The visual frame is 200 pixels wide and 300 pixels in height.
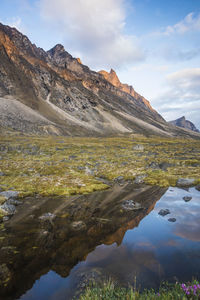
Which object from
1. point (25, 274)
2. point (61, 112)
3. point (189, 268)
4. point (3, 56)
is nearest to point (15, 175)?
point (25, 274)

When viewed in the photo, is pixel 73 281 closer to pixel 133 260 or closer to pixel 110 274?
pixel 110 274

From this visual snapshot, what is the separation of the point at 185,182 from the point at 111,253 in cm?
2133

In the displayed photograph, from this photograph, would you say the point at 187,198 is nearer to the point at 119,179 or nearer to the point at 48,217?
the point at 119,179

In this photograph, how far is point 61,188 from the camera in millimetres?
24438

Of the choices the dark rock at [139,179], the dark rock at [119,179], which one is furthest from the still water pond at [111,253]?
the dark rock at [119,179]

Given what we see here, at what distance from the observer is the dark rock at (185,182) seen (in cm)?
2808

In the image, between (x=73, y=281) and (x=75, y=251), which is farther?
(x=75, y=251)

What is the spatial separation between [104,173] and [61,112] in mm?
154087

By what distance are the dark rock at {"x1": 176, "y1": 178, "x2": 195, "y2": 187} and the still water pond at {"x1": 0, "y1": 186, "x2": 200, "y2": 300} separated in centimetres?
→ 1107

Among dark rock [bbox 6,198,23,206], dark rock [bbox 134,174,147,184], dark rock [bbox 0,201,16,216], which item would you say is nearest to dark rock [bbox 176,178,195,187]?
dark rock [bbox 134,174,147,184]

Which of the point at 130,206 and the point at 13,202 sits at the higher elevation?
the point at 130,206

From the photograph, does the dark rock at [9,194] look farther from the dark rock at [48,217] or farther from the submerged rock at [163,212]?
the submerged rock at [163,212]

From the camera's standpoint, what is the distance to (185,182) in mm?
28469

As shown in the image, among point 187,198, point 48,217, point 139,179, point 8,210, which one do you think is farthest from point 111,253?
point 139,179
